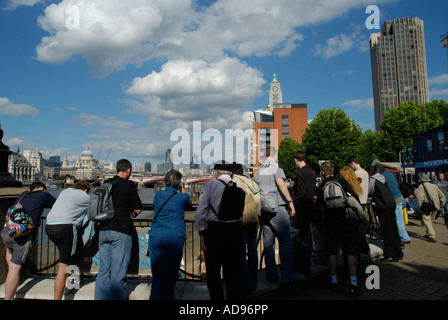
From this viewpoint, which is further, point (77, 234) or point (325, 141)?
point (325, 141)

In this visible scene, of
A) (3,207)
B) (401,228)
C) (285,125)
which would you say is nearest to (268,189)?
(3,207)

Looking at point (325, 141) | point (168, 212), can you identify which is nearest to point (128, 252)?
point (168, 212)

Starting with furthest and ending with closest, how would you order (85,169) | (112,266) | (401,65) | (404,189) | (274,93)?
(85,169) < (274,93) < (401,65) < (404,189) < (112,266)

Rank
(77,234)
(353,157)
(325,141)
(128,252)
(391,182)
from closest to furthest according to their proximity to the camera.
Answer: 1. (128,252)
2. (77,234)
3. (353,157)
4. (391,182)
5. (325,141)

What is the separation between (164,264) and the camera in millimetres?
3578

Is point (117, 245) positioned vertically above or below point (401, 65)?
below

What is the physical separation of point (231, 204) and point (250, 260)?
1227 millimetres

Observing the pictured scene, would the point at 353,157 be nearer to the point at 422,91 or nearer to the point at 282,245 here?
the point at 282,245

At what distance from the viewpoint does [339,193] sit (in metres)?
4.16

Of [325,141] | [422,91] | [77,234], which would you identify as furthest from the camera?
[422,91]

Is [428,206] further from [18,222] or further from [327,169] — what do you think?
[18,222]

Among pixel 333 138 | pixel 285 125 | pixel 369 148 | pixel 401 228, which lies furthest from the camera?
pixel 285 125

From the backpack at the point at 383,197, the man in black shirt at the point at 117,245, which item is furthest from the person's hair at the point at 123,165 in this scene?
the backpack at the point at 383,197

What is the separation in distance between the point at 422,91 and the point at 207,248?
15668 cm
